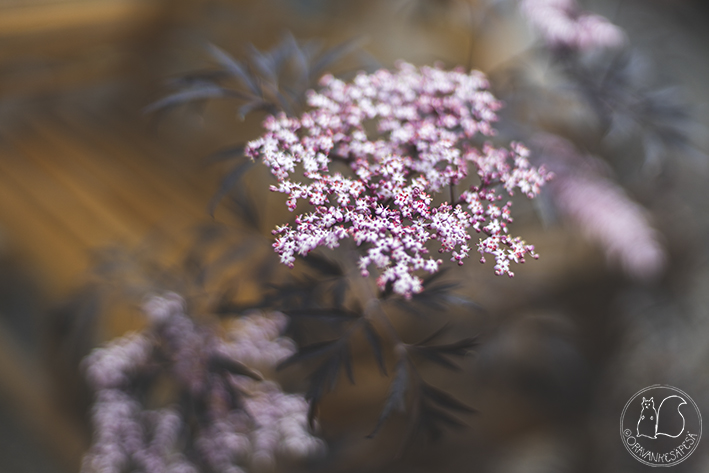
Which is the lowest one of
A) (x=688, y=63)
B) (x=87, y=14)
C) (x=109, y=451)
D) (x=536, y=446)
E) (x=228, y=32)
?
(x=109, y=451)

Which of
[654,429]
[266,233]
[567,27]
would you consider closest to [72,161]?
[266,233]

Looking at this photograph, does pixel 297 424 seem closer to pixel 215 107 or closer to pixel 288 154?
pixel 288 154

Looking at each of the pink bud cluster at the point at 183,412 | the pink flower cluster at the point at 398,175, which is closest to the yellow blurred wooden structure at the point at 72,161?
the pink bud cluster at the point at 183,412

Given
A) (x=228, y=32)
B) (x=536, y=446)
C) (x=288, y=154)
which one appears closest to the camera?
(x=288, y=154)

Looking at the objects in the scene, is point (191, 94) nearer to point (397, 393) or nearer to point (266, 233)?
point (397, 393)

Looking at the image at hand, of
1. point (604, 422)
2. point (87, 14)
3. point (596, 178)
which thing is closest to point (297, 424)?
point (596, 178)
